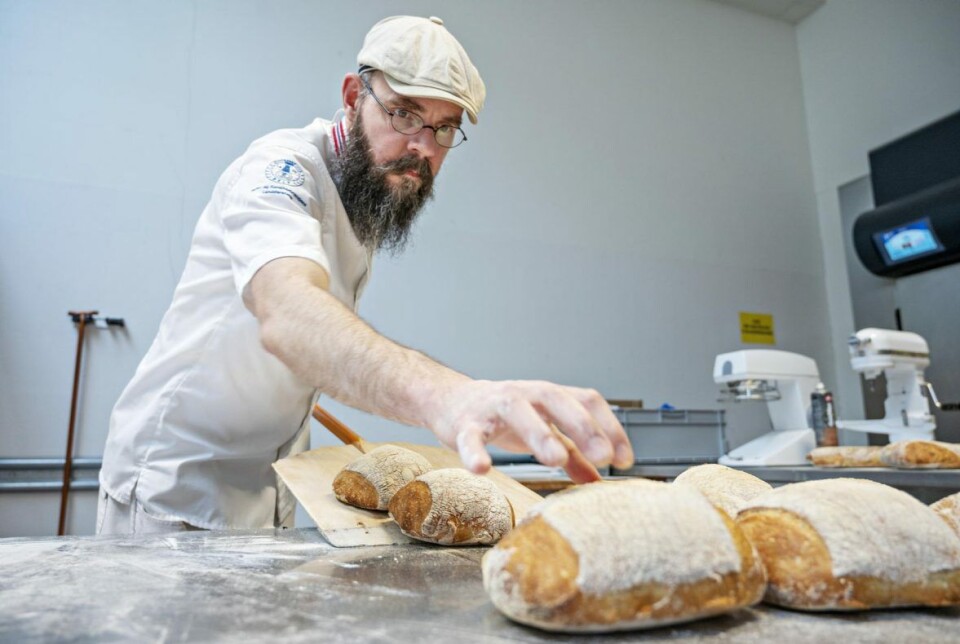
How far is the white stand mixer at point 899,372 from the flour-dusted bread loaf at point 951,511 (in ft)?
5.55

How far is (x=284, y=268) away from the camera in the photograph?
2.94ft

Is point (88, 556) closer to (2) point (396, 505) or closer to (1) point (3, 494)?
(2) point (396, 505)

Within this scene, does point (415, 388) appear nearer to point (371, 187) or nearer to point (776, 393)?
point (371, 187)

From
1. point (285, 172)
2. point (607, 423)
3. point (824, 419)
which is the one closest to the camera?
point (607, 423)

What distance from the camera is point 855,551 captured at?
1.80 ft

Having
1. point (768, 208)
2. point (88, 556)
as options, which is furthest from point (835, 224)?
point (88, 556)

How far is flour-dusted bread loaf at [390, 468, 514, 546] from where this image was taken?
0.88 metres

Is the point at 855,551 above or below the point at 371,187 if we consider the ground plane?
below

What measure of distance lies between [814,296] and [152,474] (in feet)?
13.6

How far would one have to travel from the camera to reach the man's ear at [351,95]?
1357mm

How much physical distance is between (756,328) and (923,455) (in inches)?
88.7

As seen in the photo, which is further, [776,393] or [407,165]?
[776,393]

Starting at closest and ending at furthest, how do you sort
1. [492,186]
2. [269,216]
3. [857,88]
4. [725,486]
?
[725,486] → [269,216] → [492,186] → [857,88]

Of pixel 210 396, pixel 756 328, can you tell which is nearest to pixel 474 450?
pixel 210 396
